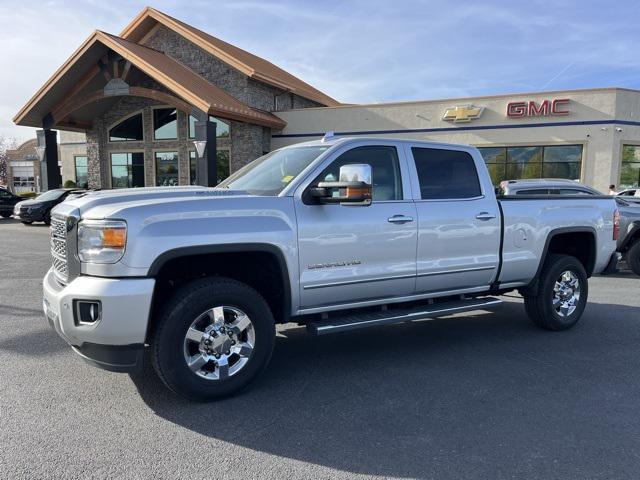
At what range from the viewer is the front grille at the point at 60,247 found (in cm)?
382

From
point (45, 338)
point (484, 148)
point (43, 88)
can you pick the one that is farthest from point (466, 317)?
point (43, 88)

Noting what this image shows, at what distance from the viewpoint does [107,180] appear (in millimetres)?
26484

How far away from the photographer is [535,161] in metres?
20.9

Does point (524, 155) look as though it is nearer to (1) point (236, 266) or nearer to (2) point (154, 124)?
(2) point (154, 124)

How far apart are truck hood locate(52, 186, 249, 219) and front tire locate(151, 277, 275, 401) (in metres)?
0.67

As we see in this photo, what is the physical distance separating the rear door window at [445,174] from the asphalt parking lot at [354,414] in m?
1.57

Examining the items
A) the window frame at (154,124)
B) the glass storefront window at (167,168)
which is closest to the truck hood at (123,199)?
the glass storefront window at (167,168)

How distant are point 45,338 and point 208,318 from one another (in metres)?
2.64

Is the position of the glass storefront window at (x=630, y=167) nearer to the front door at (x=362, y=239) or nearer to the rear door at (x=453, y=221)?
the rear door at (x=453, y=221)

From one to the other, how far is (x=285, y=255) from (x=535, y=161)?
63.5 feet

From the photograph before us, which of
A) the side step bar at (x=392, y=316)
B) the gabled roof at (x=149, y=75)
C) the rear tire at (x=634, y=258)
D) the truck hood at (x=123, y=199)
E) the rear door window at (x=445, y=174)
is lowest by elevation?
the rear tire at (x=634, y=258)

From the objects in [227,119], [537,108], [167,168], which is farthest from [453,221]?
[167,168]

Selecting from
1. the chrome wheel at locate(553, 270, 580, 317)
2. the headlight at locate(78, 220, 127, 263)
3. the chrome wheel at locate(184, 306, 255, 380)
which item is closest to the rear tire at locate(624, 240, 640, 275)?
the chrome wheel at locate(553, 270, 580, 317)

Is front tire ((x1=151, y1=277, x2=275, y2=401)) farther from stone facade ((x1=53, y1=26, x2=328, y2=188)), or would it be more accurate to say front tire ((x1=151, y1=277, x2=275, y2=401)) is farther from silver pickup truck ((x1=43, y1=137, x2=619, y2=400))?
stone facade ((x1=53, y1=26, x2=328, y2=188))
